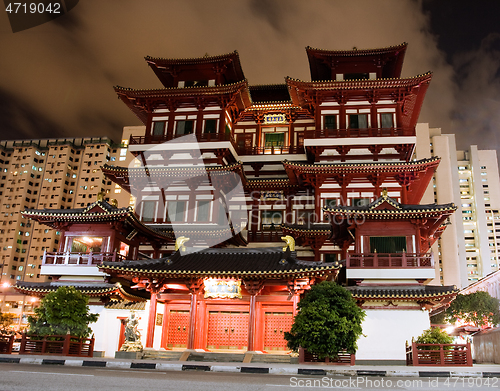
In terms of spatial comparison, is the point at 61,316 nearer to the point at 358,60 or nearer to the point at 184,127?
the point at 184,127

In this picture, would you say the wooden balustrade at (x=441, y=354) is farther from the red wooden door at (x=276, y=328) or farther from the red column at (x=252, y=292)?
the red column at (x=252, y=292)

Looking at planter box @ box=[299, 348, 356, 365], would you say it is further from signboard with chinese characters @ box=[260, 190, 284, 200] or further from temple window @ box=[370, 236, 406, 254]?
signboard with chinese characters @ box=[260, 190, 284, 200]

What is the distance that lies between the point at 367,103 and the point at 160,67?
1930 centimetres

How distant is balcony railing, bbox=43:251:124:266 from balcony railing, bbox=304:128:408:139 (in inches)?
714

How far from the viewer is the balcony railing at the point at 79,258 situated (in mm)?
30562

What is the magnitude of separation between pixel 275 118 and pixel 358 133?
9710mm

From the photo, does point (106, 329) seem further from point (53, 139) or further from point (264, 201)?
point (53, 139)

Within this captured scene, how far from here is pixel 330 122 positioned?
3862cm

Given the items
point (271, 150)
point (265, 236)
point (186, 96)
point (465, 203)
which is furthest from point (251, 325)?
point (465, 203)

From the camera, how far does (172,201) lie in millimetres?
39469

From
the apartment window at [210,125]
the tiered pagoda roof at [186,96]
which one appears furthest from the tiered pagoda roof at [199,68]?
the apartment window at [210,125]

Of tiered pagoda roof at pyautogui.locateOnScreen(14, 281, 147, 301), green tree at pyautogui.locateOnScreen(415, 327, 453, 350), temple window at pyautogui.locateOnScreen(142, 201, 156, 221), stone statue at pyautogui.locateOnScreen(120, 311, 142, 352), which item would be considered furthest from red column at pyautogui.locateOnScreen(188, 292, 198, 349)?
temple window at pyautogui.locateOnScreen(142, 201, 156, 221)

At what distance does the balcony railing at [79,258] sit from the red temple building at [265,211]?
97 millimetres

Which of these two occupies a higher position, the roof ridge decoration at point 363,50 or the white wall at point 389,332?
the roof ridge decoration at point 363,50
